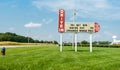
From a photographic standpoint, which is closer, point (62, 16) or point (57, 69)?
point (57, 69)

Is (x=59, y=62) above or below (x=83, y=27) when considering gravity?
below

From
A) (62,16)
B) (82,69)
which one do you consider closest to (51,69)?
(82,69)

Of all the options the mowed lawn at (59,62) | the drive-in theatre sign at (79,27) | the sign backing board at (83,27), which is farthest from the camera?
the sign backing board at (83,27)

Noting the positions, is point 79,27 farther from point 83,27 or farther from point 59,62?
point 59,62

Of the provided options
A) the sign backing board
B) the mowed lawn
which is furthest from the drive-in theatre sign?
the mowed lawn

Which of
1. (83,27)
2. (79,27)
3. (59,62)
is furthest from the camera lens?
(79,27)

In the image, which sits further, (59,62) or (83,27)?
(83,27)

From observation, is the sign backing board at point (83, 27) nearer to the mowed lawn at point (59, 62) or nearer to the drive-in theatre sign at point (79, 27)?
the drive-in theatre sign at point (79, 27)

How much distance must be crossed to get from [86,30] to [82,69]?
34424 millimetres

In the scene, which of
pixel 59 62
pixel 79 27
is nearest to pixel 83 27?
pixel 79 27

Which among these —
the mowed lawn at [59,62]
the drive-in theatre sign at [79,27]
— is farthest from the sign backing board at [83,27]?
the mowed lawn at [59,62]

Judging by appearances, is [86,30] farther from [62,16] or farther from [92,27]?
[62,16]

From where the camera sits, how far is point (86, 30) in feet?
180

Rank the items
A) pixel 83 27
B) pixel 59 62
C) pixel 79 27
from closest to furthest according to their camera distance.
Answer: pixel 59 62 → pixel 83 27 → pixel 79 27
